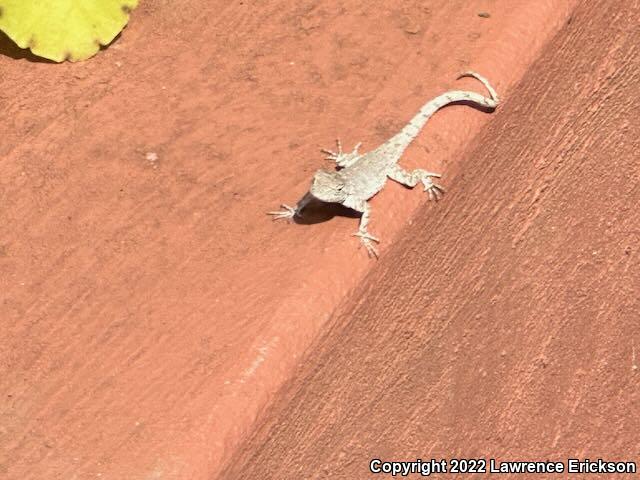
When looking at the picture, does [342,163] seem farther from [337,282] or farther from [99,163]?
[99,163]

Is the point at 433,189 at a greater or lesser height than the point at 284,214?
greater

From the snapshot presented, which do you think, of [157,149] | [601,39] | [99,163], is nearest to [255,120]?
[157,149]

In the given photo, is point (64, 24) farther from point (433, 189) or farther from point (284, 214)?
point (433, 189)

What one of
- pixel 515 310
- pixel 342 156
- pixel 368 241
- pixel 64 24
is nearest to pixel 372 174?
pixel 342 156

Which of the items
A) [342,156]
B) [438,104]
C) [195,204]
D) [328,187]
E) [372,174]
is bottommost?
[195,204]

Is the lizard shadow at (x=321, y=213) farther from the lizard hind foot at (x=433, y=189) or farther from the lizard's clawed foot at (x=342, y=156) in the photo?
the lizard hind foot at (x=433, y=189)
